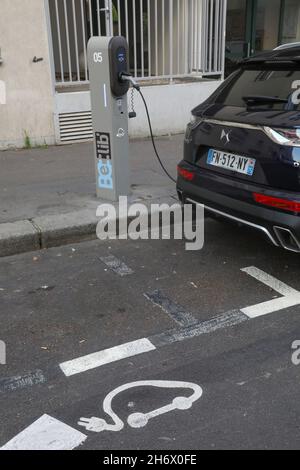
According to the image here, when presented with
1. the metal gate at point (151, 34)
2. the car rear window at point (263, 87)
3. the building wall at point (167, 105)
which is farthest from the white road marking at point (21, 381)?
the metal gate at point (151, 34)

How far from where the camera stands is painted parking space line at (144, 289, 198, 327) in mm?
3508

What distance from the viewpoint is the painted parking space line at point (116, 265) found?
429 centimetres

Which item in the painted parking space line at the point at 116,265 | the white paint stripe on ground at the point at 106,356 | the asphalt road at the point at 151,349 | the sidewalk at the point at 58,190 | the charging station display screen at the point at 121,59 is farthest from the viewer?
the charging station display screen at the point at 121,59

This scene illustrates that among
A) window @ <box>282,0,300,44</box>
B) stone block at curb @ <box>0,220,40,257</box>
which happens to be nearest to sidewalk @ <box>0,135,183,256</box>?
stone block at curb @ <box>0,220,40,257</box>

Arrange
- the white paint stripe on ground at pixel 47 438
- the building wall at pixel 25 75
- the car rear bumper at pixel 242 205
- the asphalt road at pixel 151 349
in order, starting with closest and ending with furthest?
the white paint stripe on ground at pixel 47 438 < the asphalt road at pixel 151 349 < the car rear bumper at pixel 242 205 < the building wall at pixel 25 75

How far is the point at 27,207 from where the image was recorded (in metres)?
5.40

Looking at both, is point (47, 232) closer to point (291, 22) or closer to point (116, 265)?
point (116, 265)

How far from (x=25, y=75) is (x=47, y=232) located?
11.9 ft

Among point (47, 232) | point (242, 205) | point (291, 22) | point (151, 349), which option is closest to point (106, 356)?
point (151, 349)

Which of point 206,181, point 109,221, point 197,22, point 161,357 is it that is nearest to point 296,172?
point 206,181

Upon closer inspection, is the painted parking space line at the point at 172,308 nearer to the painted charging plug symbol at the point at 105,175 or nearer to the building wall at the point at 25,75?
the painted charging plug symbol at the point at 105,175

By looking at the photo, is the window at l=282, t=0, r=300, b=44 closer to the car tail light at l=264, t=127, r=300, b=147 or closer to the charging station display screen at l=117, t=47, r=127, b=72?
the charging station display screen at l=117, t=47, r=127, b=72

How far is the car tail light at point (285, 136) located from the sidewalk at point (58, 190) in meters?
2.15
